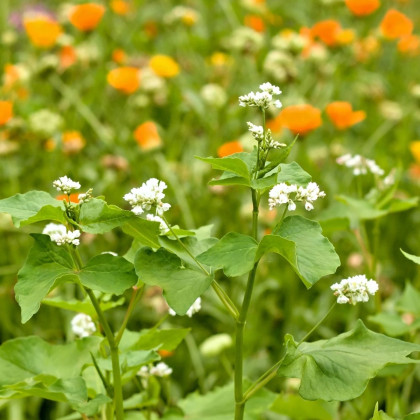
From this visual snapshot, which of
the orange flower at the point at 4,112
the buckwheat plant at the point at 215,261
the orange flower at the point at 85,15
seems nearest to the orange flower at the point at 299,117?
the orange flower at the point at 4,112

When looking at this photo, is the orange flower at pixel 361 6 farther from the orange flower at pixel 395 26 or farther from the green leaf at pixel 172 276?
the green leaf at pixel 172 276

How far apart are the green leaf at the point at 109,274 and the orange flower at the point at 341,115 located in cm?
137

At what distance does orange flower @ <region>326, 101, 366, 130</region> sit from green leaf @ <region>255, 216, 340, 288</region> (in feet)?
4.39

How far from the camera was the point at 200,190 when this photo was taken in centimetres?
199

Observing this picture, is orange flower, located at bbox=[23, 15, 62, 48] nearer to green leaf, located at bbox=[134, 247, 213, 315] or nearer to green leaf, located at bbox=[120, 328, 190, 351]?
green leaf, located at bbox=[120, 328, 190, 351]

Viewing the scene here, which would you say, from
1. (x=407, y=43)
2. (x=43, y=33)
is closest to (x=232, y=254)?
(x=43, y=33)

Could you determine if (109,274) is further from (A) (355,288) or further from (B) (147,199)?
(A) (355,288)

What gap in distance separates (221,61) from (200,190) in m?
0.60

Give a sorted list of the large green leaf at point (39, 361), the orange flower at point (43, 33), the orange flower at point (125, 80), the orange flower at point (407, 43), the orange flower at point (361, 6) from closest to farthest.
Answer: the large green leaf at point (39, 361) < the orange flower at point (125, 80) < the orange flower at point (43, 33) < the orange flower at point (361, 6) < the orange flower at point (407, 43)

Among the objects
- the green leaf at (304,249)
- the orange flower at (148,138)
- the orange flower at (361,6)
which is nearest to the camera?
the green leaf at (304,249)

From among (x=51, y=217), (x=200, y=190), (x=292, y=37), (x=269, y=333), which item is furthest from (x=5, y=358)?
(x=292, y=37)

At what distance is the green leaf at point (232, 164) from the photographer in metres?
0.61

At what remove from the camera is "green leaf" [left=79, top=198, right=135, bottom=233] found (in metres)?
0.65

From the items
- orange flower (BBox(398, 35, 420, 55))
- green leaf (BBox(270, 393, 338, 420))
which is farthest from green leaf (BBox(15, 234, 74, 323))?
orange flower (BBox(398, 35, 420, 55))
